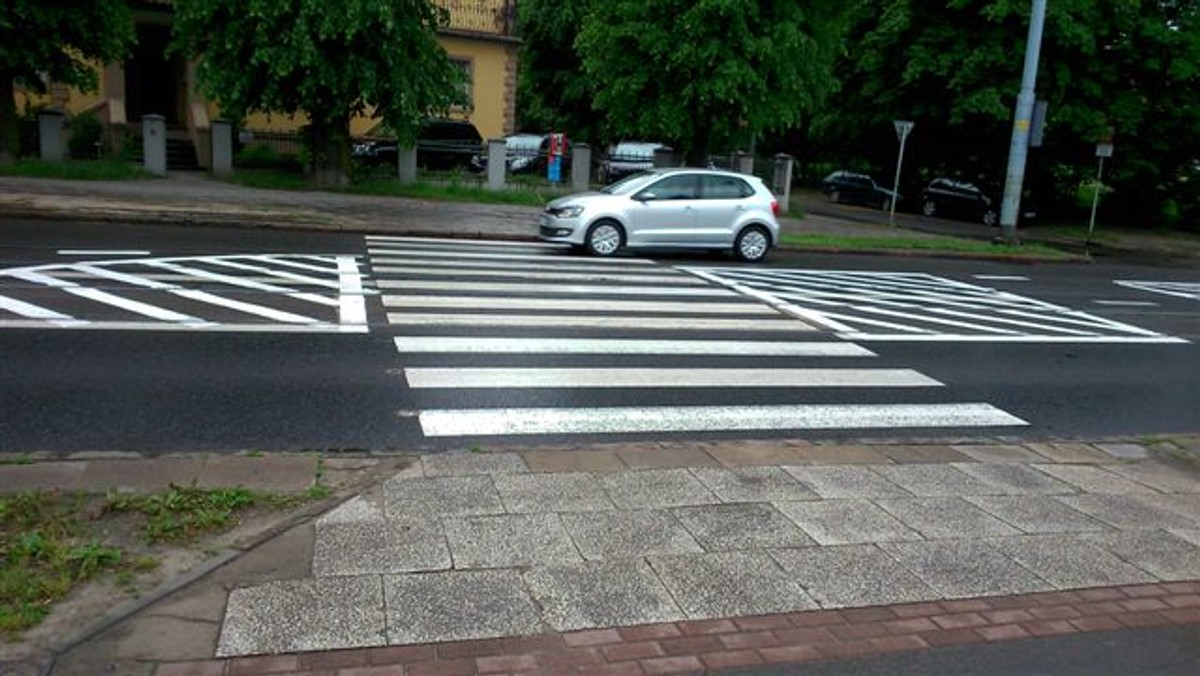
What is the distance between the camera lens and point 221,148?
2598cm

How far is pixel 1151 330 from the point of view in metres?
14.6

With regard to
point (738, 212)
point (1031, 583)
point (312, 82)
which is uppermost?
point (312, 82)

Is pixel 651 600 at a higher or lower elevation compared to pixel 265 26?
lower

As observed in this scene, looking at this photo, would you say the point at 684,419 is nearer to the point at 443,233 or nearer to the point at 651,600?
the point at 651,600

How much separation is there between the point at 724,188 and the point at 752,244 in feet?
4.04

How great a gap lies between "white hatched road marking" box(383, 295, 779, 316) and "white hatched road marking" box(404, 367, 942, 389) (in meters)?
2.92

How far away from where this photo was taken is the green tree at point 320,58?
21.9 m

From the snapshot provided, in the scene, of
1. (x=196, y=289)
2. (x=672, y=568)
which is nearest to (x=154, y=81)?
(x=196, y=289)

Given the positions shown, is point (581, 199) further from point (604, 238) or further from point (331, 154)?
point (331, 154)

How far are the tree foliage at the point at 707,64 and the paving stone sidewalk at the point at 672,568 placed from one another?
19823 millimetres

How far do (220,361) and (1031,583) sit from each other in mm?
6698

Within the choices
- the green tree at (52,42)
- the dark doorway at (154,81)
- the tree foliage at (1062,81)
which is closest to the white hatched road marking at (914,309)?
→ the green tree at (52,42)

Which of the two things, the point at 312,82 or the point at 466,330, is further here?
the point at 312,82

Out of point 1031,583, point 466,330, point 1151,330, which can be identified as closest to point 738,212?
point 1151,330
